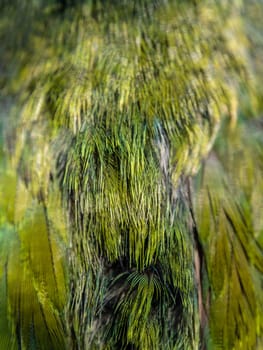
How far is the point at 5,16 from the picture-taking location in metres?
1.56

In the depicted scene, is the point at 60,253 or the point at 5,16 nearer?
the point at 60,253

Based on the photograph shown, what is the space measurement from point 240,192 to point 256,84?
8.0 inches

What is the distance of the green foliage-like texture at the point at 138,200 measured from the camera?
1424 millimetres

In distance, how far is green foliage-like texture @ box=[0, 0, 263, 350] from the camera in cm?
142

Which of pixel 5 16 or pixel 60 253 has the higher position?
pixel 5 16

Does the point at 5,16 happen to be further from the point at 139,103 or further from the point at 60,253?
the point at 60,253

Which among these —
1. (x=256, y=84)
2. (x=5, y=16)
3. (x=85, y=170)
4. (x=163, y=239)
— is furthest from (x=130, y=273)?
(x=5, y=16)

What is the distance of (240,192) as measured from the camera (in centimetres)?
144

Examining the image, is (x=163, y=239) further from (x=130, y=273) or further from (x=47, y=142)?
(x=47, y=142)

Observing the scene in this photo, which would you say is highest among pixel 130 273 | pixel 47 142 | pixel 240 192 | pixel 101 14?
pixel 101 14

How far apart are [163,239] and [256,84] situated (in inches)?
13.0

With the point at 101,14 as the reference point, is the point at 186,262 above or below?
below

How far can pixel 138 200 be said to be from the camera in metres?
1.41

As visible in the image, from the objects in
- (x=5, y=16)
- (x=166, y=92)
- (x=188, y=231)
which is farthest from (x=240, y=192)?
(x=5, y=16)
